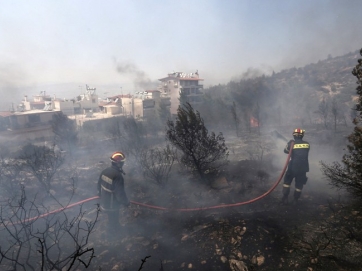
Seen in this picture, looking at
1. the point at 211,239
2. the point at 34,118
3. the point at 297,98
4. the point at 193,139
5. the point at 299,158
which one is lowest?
the point at 211,239

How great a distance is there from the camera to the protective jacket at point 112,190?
5555mm

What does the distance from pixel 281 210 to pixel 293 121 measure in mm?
24538

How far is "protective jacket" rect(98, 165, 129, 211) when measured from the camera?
219 inches

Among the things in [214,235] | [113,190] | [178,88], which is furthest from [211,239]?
[178,88]

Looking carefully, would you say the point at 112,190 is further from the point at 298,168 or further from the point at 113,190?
the point at 298,168

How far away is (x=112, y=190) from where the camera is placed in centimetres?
554

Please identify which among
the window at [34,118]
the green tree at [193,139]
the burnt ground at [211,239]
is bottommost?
the burnt ground at [211,239]

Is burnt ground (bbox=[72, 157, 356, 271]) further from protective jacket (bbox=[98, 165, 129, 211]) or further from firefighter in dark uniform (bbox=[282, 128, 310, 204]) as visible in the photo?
protective jacket (bbox=[98, 165, 129, 211])

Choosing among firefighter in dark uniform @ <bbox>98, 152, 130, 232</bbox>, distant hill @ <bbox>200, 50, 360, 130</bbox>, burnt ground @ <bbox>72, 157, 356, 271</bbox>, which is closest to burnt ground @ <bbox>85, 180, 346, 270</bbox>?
burnt ground @ <bbox>72, 157, 356, 271</bbox>

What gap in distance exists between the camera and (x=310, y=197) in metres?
7.02

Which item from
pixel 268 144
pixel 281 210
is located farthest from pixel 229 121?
pixel 281 210

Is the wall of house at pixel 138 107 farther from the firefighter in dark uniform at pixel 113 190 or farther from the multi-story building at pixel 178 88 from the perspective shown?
the firefighter in dark uniform at pixel 113 190

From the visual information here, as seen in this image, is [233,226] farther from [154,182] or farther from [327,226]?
[154,182]

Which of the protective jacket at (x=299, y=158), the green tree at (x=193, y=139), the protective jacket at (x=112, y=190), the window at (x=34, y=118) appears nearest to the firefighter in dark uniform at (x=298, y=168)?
the protective jacket at (x=299, y=158)
